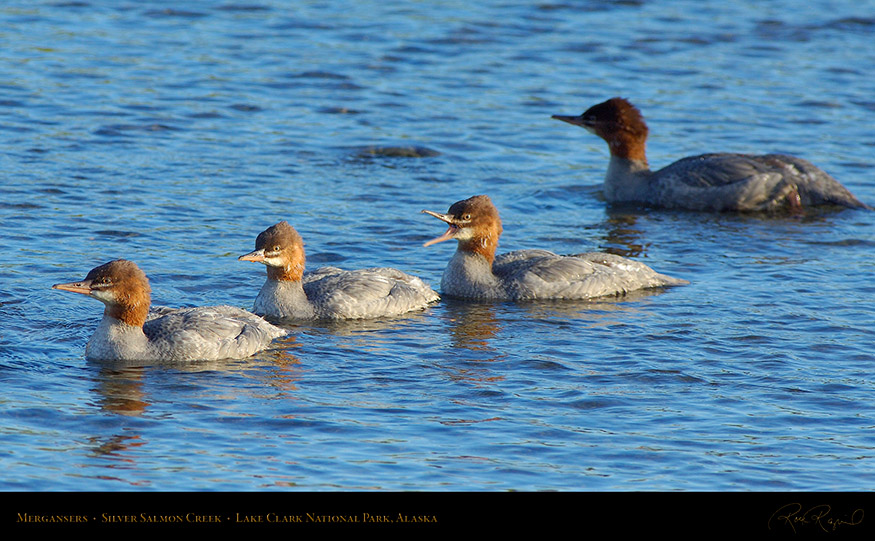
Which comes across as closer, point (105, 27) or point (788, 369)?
point (788, 369)

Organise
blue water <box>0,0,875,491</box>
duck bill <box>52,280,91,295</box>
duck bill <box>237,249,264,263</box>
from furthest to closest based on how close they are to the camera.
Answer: duck bill <box>237,249,264,263</box> < duck bill <box>52,280,91,295</box> < blue water <box>0,0,875,491</box>

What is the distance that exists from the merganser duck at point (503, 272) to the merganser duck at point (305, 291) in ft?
2.97

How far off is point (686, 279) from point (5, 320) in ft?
22.5

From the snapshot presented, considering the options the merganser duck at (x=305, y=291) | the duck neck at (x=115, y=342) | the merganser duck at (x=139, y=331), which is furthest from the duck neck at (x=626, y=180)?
the duck neck at (x=115, y=342)

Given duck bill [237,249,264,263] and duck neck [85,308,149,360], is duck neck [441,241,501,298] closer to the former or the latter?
duck bill [237,249,264,263]

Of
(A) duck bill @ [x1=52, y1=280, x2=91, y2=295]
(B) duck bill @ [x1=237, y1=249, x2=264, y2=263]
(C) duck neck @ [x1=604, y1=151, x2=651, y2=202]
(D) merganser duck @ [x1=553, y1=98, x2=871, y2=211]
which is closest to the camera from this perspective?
(A) duck bill @ [x1=52, y1=280, x2=91, y2=295]

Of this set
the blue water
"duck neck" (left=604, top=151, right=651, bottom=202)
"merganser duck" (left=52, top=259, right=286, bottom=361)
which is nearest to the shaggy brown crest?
the blue water

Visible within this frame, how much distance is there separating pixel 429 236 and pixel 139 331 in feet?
16.6

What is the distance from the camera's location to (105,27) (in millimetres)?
23531

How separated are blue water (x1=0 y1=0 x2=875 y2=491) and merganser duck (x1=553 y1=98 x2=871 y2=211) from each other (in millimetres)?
323

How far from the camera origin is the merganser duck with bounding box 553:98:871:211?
17266mm

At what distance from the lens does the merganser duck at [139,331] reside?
1087 cm
